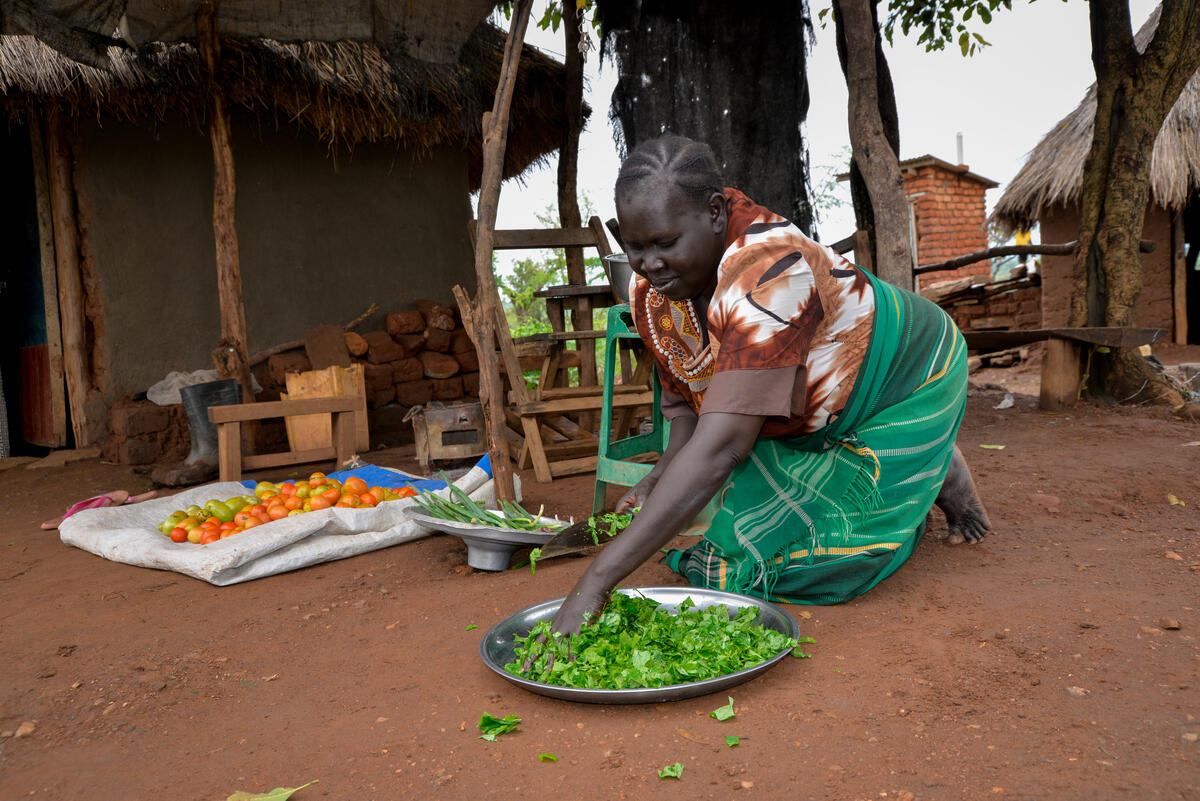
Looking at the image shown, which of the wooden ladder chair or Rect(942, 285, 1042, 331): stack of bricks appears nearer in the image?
the wooden ladder chair

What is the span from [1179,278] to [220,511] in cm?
1058

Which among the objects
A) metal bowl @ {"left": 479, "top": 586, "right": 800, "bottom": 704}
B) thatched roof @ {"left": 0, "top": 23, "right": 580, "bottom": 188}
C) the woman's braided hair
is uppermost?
thatched roof @ {"left": 0, "top": 23, "right": 580, "bottom": 188}

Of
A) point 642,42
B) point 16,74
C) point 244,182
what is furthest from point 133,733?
point 244,182

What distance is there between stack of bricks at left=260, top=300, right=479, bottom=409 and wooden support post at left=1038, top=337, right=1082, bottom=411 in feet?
13.9

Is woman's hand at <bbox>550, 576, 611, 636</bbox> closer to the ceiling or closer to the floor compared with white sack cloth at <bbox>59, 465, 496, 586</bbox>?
closer to the ceiling

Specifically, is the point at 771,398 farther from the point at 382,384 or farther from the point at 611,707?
the point at 382,384

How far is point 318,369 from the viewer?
21.1 ft

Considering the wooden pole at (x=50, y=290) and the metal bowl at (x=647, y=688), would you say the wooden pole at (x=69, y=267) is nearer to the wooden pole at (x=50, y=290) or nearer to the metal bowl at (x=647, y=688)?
the wooden pole at (x=50, y=290)

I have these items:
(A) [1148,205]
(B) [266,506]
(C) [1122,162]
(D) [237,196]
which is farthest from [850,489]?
(A) [1148,205]

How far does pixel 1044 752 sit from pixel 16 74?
6206 millimetres

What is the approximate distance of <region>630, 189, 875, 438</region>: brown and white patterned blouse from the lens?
1.92m

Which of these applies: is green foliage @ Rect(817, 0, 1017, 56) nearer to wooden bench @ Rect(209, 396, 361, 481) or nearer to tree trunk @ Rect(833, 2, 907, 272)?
tree trunk @ Rect(833, 2, 907, 272)

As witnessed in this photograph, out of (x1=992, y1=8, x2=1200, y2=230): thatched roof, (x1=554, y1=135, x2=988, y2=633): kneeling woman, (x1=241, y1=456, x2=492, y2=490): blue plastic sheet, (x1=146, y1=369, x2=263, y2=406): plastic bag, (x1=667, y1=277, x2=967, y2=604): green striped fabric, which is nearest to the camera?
(x1=554, y1=135, x2=988, y2=633): kneeling woman

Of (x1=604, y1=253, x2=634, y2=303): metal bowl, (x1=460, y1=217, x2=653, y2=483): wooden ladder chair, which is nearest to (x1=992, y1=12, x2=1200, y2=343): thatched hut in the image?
(x1=460, y1=217, x2=653, y2=483): wooden ladder chair
